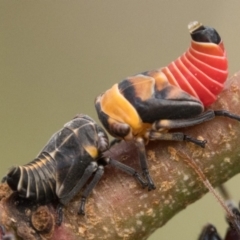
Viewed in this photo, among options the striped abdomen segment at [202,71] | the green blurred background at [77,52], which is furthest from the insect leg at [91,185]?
the green blurred background at [77,52]

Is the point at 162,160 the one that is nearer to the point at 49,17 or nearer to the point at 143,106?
the point at 143,106

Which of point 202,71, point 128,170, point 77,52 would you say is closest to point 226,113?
point 202,71

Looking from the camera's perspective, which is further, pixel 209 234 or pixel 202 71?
pixel 209 234

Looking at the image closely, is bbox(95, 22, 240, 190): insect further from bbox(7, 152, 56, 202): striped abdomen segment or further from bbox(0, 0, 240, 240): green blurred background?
bbox(0, 0, 240, 240): green blurred background

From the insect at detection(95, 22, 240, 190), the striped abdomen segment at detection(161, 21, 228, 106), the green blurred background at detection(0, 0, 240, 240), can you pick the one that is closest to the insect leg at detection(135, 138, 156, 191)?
the insect at detection(95, 22, 240, 190)

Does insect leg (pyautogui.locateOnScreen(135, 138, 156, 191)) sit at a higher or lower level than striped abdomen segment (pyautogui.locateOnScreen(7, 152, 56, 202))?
lower

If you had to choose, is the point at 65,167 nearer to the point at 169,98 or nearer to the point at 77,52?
the point at 169,98

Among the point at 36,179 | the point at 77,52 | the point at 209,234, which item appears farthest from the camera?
the point at 77,52

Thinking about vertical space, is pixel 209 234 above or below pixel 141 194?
below
